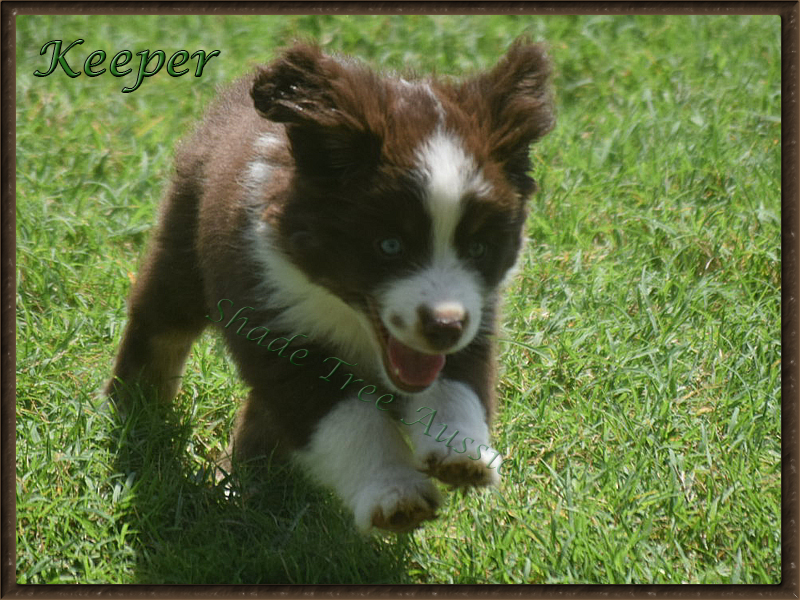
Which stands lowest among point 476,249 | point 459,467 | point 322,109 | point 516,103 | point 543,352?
point 543,352

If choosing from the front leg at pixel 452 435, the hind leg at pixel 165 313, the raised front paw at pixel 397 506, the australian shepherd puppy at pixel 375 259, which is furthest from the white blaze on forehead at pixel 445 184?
the hind leg at pixel 165 313

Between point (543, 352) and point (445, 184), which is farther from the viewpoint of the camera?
point (543, 352)

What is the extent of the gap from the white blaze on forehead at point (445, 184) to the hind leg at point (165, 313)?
149 cm

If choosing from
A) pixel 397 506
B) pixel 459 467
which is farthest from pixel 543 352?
pixel 397 506

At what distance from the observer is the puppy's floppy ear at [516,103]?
4016 mm

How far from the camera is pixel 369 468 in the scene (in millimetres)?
3963

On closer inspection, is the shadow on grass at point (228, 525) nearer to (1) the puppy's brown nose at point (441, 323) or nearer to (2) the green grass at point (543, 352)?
(2) the green grass at point (543, 352)

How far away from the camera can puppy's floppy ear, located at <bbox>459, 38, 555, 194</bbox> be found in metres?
4.02

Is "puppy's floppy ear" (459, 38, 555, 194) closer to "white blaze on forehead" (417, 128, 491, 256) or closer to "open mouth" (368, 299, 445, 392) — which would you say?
"white blaze on forehead" (417, 128, 491, 256)

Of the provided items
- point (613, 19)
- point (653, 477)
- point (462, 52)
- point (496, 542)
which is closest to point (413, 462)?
A: point (496, 542)

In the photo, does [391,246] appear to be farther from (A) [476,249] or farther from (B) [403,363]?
(B) [403,363]

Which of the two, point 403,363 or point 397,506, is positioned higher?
point 403,363

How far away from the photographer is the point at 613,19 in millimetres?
8805

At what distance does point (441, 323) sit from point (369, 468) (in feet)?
2.04
